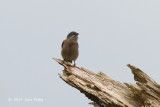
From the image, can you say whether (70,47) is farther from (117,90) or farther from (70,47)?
(117,90)

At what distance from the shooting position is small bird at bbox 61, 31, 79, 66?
685 inches

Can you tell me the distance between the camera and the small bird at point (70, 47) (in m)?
17.4

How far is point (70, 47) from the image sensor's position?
17.5 metres

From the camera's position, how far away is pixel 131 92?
37.0ft

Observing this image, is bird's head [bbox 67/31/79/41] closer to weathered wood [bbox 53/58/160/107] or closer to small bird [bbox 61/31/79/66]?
small bird [bbox 61/31/79/66]

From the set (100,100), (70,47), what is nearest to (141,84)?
(100,100)

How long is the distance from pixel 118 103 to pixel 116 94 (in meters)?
0.56

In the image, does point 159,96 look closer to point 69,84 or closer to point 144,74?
point 144,74

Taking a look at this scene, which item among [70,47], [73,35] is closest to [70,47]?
[70,47]

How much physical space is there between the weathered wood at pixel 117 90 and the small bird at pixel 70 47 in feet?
17.5

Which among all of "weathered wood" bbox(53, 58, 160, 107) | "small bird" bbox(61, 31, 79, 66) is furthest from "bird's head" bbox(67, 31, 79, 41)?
"weathered wood" bbox(53, 58, 160, 107)

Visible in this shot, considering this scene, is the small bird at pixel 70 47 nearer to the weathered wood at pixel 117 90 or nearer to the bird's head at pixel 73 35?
the bird's head at pixel 73 35

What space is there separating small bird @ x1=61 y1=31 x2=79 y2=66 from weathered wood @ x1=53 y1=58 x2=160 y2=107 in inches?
209

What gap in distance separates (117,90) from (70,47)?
21.5 feet
